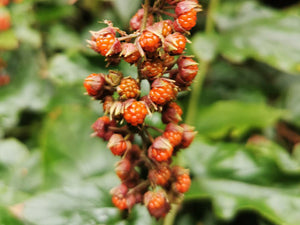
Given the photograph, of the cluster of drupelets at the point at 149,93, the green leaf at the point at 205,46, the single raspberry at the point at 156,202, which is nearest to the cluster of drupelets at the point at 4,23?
the green leaf at the point at 205,46

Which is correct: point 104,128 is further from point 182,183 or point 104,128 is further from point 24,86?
point 24,86

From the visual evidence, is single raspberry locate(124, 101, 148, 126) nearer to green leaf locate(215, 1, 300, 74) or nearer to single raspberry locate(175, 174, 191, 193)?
single raspberry locate(175, 174, 191, 193)

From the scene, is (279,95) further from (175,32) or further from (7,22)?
(7,22)

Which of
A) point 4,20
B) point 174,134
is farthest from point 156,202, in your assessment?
point 4,20

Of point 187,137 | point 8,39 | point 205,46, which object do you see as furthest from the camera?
point 8,39

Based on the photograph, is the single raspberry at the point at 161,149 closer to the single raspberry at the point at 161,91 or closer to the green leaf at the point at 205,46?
the single raspberry at the point at 161,91

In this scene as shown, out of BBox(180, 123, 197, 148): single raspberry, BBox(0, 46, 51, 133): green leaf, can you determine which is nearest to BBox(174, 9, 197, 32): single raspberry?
BBox(180, 123, 197, 148): single raspberry
